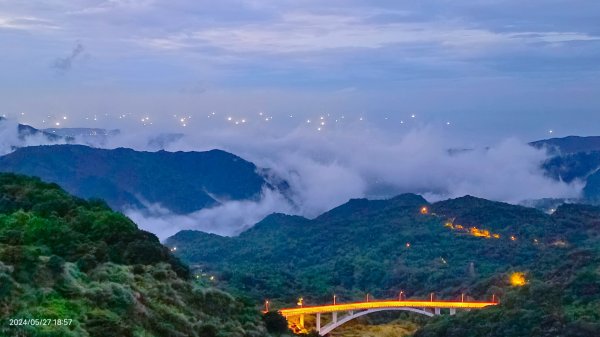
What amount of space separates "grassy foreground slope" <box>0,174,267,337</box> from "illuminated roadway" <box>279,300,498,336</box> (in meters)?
39.8

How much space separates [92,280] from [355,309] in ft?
230

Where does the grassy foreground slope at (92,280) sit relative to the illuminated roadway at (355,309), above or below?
above

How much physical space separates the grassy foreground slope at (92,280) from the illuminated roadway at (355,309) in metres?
39.8

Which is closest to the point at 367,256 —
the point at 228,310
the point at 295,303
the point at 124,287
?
the point at 295,303

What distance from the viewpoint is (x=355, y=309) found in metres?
99.1

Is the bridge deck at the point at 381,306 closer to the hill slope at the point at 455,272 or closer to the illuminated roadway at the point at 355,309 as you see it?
the illuminated roadway at the point at 355,309

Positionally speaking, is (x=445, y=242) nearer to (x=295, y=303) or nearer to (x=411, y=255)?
(x=411, y=255)

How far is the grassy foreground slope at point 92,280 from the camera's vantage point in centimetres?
2639

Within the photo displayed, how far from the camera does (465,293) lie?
128 meters

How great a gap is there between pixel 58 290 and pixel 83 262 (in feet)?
26.6

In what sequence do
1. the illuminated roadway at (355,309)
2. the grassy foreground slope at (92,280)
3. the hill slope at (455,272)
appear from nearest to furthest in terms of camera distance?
the grassy foreground slope at (92,280)
the hill slope at (455,272)
the illuminated roadway at (355,309)

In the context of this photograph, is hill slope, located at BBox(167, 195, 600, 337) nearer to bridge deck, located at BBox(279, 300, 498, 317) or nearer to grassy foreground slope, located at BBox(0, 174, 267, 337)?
bridge deck, located at BBox(279, 300, 498, 317)

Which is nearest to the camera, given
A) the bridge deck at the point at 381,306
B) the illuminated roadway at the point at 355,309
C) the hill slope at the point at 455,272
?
the hill slope at the point at 455,272

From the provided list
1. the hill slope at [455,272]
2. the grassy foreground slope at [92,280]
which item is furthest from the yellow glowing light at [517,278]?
the grassy foreground slope at [92,280]
